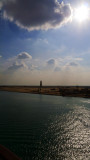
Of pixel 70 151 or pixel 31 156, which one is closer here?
pixel 31 156

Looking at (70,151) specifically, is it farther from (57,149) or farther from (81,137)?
(81,137)

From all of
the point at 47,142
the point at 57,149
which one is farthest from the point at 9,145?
the point at 57,149

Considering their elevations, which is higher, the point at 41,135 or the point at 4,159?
the point at 4,159

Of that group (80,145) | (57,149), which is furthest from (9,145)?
(80,145)

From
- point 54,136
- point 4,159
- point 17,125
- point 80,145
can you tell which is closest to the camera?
point 4,159

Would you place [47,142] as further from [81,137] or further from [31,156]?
[81,137]

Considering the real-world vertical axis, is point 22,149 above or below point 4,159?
below

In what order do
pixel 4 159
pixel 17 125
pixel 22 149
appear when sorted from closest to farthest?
pixel 4 159 → pixel 22 149 → pixel 17 125

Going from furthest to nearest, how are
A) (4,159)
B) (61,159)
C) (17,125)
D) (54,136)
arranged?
(17,125) → (54,136) → (61,159) → (4,159)

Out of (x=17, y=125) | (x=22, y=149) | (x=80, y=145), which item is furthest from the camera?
(x=17, y=125)
